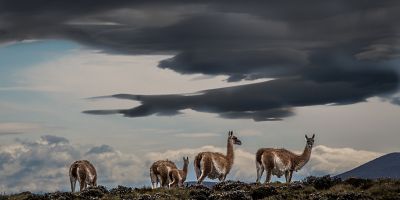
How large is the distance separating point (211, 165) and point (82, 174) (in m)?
8.41

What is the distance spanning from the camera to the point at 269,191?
36.3 meters

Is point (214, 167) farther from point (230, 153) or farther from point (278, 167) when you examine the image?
point (278, 167)

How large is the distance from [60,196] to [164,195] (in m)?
5.92

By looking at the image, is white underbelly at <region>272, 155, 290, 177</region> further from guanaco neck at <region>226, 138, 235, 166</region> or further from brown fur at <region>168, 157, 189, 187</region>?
brown fur at <region>168, 157, 189, 187</region>

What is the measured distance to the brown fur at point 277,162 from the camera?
4294 centimetres

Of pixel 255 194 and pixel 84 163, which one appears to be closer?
pixel 255 194

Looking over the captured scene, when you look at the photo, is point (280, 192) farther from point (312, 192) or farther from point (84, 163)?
point (84, 163)

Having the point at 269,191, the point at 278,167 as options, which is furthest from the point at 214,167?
the point at 269,191

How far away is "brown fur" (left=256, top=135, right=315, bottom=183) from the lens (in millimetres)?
42938

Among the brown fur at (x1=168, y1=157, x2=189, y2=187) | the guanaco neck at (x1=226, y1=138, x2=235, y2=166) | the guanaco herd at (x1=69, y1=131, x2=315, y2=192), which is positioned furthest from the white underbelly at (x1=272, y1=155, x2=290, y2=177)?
the brown fur at (x1=168, y1=157, x2=189, y2=187)

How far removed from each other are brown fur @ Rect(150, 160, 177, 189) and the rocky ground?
5.49 m

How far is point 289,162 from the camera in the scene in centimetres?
4378

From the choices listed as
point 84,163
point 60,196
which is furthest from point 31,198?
point 84,163

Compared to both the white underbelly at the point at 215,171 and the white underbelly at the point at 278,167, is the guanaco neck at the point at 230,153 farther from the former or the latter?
the white underbelly at the point at 278,167
